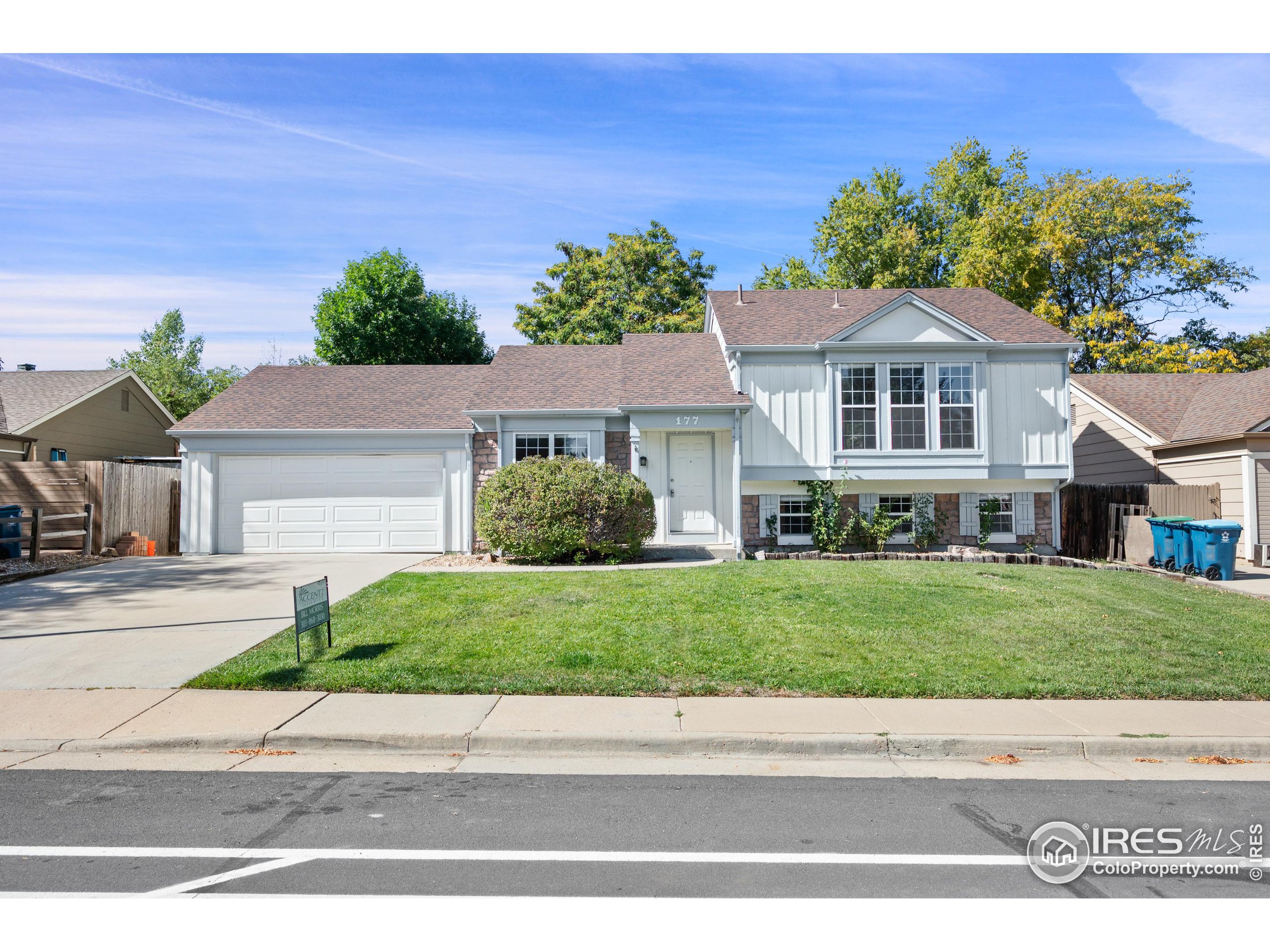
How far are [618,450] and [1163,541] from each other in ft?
35.1

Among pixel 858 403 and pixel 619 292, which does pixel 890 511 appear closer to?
pixel 858 403

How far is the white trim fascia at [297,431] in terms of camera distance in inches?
709

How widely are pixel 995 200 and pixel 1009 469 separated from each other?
20.2m

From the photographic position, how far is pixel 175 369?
174ft

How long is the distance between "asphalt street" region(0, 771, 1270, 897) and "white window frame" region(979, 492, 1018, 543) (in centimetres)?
1292

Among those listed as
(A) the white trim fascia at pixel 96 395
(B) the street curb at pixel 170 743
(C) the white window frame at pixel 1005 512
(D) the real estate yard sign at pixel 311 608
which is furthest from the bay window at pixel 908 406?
(A) the white trim fascia at pixel 96 395

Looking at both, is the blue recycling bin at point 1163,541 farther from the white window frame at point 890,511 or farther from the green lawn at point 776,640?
the white window frame at point 890,511

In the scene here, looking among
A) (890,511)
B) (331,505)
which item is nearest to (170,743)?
Result: (331,505)

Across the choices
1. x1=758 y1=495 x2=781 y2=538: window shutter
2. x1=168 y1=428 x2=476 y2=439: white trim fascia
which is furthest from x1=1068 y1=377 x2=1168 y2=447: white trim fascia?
x1=168 y1=428 x2=476 y2=439: white trim fascia

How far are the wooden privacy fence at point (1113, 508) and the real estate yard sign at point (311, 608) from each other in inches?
640

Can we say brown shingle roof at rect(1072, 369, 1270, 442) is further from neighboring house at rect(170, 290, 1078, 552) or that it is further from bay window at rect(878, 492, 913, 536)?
bay window at rect(878, 492, 913, 536)

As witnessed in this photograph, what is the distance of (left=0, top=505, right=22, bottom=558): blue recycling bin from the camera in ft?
49.5

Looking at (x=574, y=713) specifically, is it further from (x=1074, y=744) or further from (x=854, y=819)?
(x=1074, y=744)

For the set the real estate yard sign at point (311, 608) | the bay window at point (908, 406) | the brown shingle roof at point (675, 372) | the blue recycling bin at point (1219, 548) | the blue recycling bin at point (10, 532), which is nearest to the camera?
the real estate yard sign at point (311, 608)
